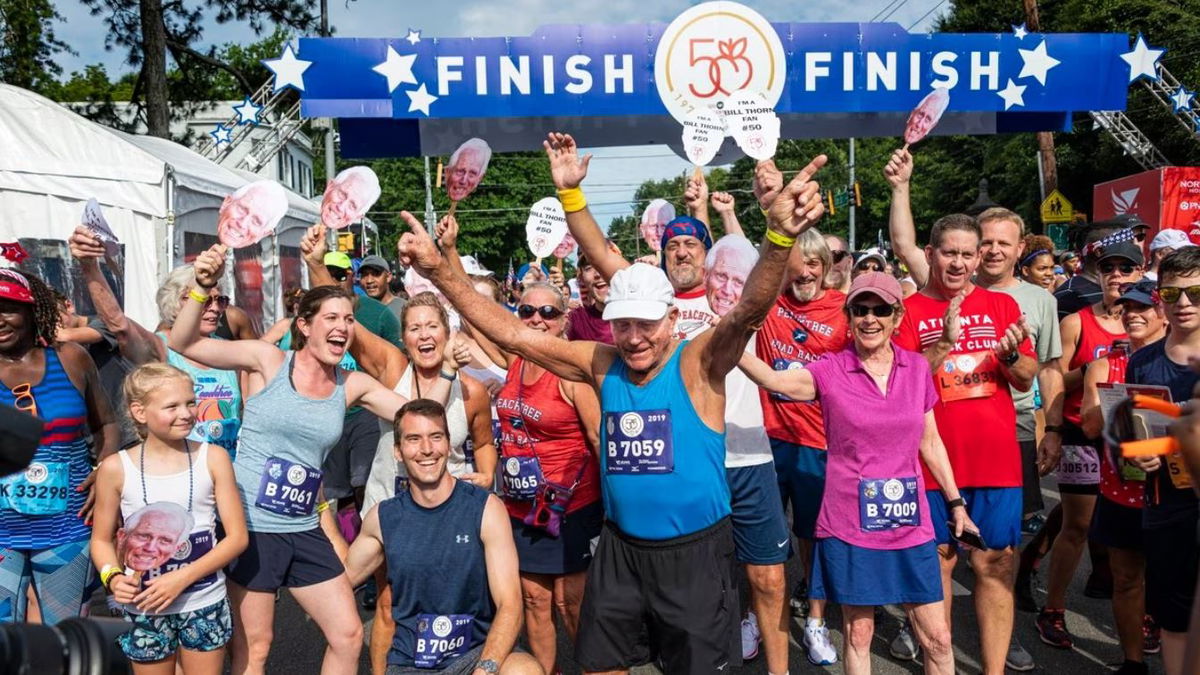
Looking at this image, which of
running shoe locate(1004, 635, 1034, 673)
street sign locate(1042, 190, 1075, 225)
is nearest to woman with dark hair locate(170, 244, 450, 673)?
running shoe locate(1004, 635, 1034, 673)

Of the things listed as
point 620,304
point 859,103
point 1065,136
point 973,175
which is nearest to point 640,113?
point 859,103

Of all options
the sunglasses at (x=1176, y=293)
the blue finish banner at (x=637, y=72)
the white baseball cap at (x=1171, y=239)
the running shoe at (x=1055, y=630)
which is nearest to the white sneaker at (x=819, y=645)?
the running shoe at (x=1055, y=630)

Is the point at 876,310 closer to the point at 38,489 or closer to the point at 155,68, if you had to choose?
the point at 38,489

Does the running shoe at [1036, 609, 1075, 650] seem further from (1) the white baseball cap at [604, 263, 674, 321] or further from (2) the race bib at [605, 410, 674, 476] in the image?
(1) the white baseball cap at [604, 263, 674, 321]

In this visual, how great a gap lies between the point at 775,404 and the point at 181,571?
2.89 m

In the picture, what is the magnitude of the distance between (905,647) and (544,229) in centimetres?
404

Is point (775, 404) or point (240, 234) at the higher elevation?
point (240, 234)

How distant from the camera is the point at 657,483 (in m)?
3.01

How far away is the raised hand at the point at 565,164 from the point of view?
3.65 m

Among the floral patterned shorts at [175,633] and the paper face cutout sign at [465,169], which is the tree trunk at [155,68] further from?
the floral patterned shorts at [175,633]

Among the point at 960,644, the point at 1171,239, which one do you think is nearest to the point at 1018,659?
the point at 960,644

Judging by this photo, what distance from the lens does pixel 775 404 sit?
4.66 m

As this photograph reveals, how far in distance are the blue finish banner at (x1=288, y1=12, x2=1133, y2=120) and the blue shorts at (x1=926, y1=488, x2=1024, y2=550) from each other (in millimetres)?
6768

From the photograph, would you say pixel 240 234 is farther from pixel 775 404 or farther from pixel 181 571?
pixel 775 404
